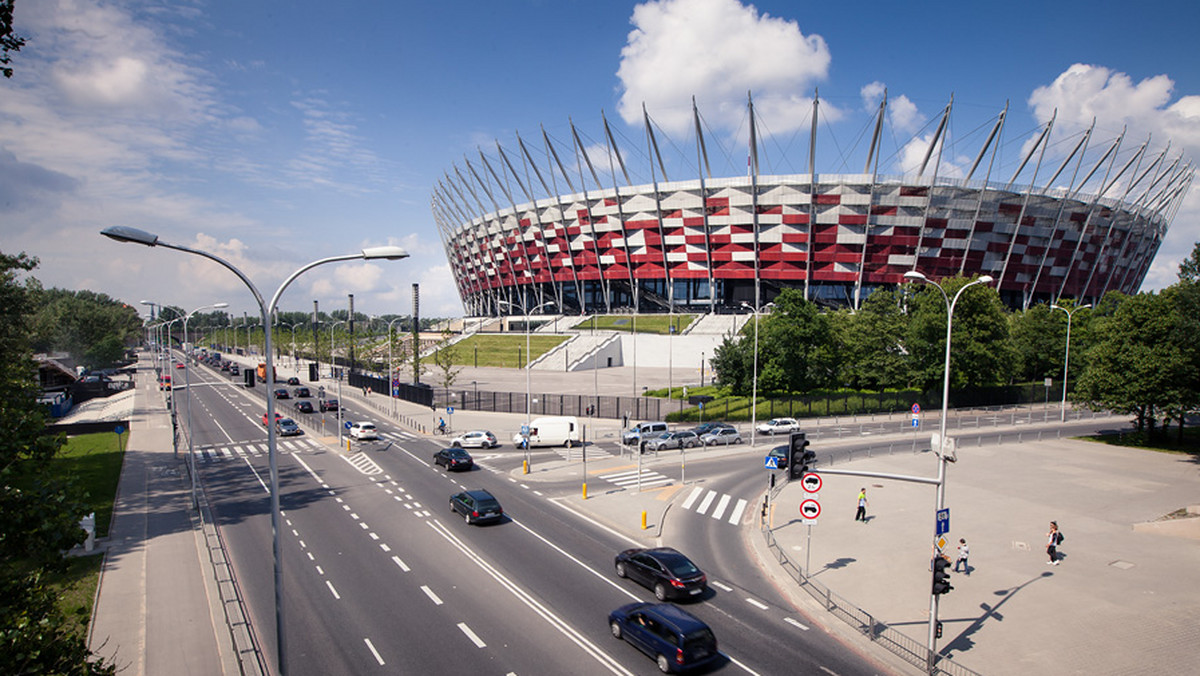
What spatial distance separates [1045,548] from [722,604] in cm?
1433

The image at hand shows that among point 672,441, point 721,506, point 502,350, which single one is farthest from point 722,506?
point 502,350

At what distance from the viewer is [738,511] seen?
1058 inches

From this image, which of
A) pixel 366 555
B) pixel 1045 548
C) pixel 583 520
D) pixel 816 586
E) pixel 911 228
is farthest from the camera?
pixel 911 228

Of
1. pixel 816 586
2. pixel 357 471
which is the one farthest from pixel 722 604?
pixel 357 471

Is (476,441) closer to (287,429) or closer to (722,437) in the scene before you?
(287,429)

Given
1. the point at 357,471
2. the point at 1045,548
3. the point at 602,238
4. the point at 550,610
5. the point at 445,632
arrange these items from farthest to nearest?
the point at 602,238 → the point at 357,471 → the point at 1045,548 → the point at 550,610 → the point at 445,632

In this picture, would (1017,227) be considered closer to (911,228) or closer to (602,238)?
(911,228)

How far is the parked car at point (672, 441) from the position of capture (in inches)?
1587

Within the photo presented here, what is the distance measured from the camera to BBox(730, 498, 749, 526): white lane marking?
25.5 meters

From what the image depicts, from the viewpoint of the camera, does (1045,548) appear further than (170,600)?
Yes

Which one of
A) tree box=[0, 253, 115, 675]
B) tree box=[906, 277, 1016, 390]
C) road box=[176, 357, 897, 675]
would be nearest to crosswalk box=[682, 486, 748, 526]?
road box=[176, 357, 897, 675]

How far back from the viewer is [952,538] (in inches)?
925

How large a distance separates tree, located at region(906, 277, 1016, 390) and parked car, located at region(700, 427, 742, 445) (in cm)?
2313

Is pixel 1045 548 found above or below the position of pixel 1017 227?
below
